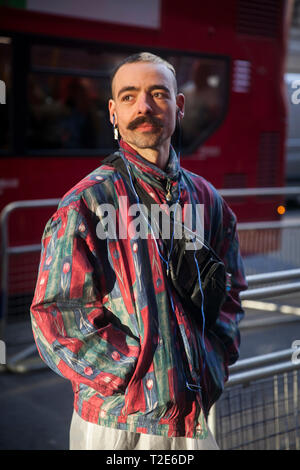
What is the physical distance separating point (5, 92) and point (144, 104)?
475 centimetres

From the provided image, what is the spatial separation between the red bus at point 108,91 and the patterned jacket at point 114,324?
14.1ft

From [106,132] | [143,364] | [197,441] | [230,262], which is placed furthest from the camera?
[106,132]

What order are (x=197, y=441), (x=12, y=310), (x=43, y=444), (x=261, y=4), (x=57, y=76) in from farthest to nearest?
1. (x=261, y=4)
2. (x=57, y=76)
3. (x=12, y=310)
4. (x=43, y=444)
5. (x=197, y=441)

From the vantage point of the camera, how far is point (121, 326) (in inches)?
75.5

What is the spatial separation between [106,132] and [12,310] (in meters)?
2.44

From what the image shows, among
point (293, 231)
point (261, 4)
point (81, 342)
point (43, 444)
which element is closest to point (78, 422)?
point (81, 342)

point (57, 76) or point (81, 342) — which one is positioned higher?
point (57, 76)

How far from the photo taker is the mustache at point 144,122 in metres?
1.97

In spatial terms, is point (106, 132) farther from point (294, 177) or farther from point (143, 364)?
point (294, 177)

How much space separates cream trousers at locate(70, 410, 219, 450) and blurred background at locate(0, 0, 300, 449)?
2.22 metres

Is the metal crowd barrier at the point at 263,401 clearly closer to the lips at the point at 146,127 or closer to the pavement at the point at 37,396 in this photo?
the pavement at the point at 37,396

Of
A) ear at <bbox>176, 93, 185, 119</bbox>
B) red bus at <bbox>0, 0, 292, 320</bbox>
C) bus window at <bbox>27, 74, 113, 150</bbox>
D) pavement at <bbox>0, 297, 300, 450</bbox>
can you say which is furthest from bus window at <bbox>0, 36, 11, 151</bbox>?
ear at <bbox>176, 93, 185, 119</bbox>

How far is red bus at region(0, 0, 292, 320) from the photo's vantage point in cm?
655

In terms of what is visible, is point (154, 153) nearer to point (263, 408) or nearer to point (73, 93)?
point (263, 408)
